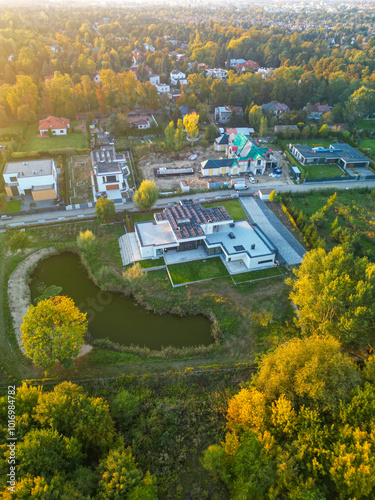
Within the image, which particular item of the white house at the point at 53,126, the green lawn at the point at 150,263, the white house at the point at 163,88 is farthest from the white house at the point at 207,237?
the white house at the point at 163,88

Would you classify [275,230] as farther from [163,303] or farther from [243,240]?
[163,303]

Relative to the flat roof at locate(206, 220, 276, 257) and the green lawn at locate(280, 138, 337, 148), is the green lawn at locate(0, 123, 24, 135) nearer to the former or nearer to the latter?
the flat roof at locate(206, 220, 276, 257)

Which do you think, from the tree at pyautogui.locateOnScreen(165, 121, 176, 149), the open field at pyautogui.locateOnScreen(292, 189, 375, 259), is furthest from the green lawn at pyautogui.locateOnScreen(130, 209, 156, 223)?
the open field at pyautogui.locateOnScreen(292, 189, 375, 259)

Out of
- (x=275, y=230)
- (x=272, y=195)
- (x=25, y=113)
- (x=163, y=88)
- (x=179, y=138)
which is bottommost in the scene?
(x=275, y=230)

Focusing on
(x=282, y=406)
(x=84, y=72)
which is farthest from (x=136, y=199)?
Result: (x=84, y=72)

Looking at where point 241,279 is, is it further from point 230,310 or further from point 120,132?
point 120,132

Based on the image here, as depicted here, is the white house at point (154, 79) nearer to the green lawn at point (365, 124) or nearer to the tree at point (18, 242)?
the green lawn at point (365, 124)

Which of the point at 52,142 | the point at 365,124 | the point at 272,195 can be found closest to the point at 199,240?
the point at 272,195
